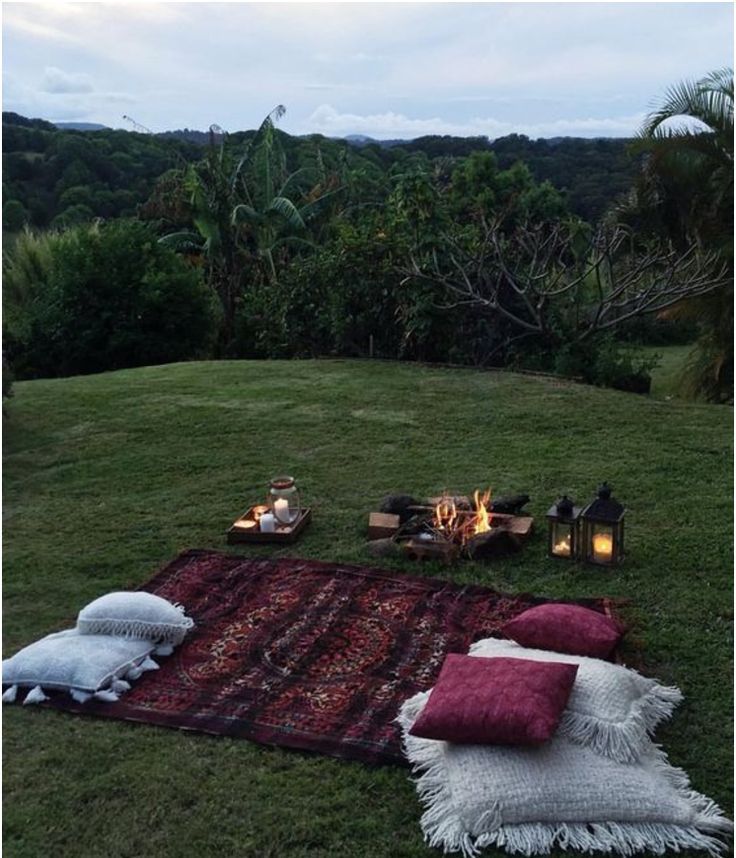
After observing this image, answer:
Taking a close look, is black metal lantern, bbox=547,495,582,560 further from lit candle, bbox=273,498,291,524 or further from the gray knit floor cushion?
the gray knit floor cushion

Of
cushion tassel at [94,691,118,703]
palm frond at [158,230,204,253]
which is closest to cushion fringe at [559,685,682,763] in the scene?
cushion tassel at [94,691,118,703]

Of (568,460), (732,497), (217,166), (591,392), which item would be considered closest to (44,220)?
(217,166)

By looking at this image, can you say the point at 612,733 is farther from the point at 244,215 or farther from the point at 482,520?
the point at 244,215

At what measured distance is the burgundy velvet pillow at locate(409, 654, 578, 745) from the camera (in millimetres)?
2336

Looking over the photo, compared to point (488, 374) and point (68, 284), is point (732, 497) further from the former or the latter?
point (68, 284)

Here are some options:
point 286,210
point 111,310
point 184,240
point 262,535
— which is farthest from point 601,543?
point 184,240

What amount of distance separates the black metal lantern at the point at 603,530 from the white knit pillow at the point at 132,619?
1773mm

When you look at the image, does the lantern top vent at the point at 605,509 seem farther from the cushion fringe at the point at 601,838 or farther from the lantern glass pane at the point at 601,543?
the cushion fringe at the point at 601,838

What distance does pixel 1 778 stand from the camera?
246 centimetres

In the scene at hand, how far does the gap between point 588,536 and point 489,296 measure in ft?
17.0

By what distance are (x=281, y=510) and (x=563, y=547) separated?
1359 mm

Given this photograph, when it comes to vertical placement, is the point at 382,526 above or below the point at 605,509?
below

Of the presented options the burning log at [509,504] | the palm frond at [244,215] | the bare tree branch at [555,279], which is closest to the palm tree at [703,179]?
the bare tree branch at [555,279]

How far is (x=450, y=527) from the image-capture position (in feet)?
13.3
